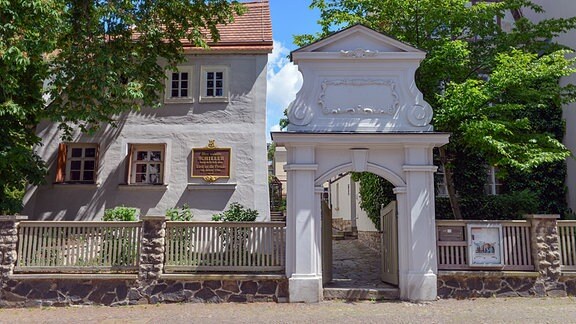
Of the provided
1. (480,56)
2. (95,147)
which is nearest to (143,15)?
(95,147)

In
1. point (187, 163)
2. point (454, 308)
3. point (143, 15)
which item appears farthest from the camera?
point (187, 163)

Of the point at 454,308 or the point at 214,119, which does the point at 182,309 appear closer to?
the point at 454,308

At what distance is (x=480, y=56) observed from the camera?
42.9ft

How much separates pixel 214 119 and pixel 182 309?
292 inches

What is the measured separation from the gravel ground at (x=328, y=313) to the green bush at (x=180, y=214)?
176 inches

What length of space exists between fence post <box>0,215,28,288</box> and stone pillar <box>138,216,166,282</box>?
2658 millimetres

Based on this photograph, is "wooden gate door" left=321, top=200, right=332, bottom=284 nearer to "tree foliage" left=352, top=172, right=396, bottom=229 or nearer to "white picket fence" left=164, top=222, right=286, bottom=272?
"white picket fence" left=164, top=222, right=286, bottom=272

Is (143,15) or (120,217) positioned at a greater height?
(143,15)

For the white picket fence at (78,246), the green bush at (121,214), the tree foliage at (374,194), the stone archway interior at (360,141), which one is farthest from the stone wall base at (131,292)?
the tree foliage at (374,194)

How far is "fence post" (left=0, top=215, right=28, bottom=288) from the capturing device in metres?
9.38

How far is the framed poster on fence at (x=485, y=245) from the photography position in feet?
31.8

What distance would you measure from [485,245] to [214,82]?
9.80 metres

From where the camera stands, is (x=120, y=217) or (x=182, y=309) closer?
(x=182, y=309)

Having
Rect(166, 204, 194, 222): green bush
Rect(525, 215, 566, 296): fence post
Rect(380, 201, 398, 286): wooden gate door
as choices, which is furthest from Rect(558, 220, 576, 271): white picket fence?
Rect(166, 204, 194, 222): green bush
